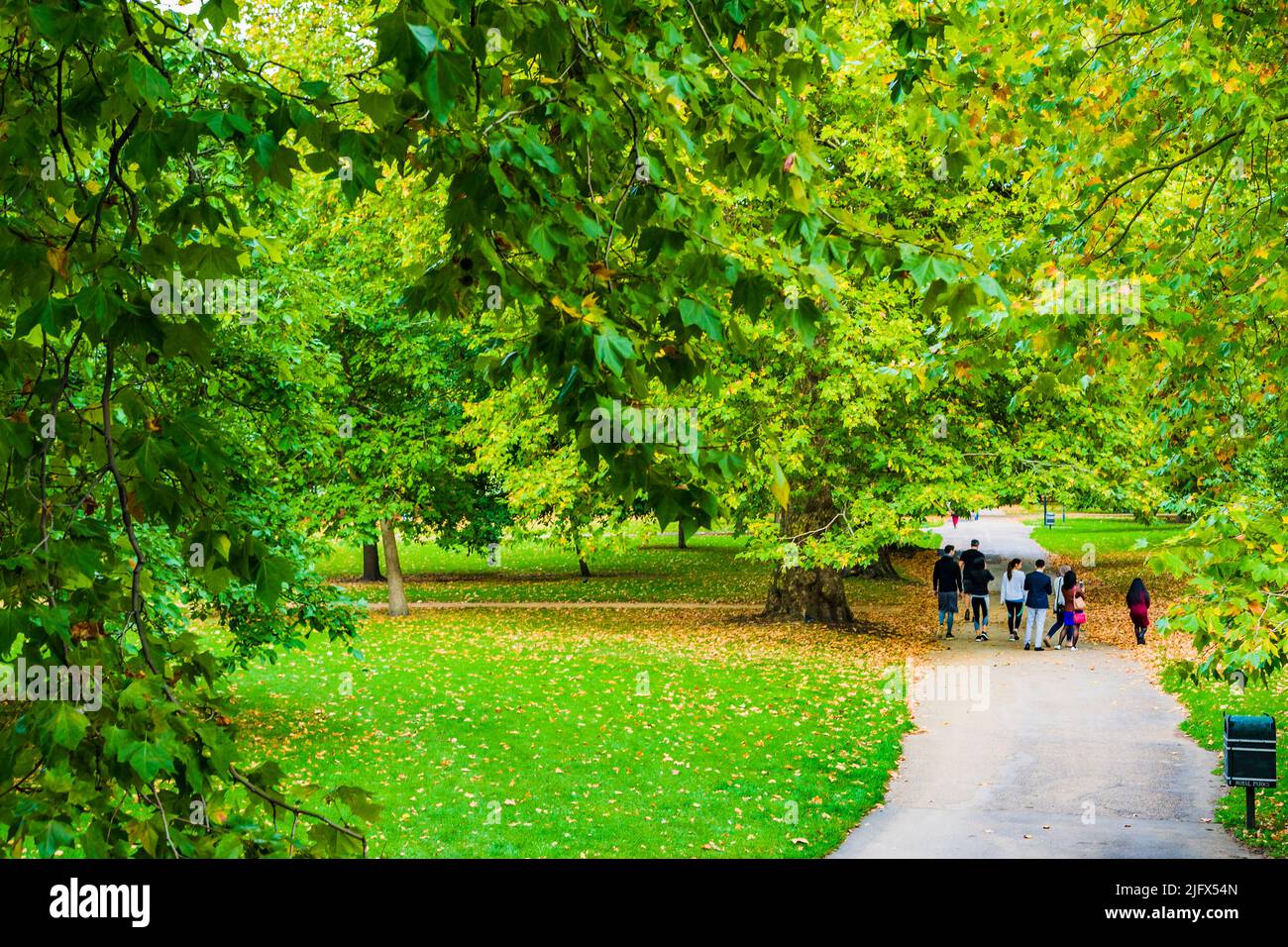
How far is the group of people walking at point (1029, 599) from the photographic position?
2112cm

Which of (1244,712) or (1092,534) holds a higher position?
(1092,534)

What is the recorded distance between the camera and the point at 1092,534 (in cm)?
6197

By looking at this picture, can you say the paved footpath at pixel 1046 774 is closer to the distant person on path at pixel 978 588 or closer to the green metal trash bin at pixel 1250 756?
the green metal trash bin at pixel 1250 756

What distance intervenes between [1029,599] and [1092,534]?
145ft

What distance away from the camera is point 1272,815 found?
1038 cm

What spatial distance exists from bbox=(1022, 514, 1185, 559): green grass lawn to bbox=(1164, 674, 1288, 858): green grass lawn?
57.3 ft

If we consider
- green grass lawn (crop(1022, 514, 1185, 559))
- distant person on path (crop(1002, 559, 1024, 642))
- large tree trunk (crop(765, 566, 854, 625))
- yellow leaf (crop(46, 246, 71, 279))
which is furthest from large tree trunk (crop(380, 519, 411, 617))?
yellow leaf (crop(46, 246, 71, 279))

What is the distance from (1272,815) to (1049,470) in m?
11.3

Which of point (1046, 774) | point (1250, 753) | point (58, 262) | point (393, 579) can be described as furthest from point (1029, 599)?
point (58, 262)

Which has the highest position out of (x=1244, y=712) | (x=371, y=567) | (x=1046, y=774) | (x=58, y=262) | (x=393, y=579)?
(x=58, y=262)

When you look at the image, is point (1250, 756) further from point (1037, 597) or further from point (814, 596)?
point (814, 596)

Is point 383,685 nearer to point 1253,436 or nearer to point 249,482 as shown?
point 249,482

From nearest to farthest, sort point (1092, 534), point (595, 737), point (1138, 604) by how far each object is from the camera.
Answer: point (595, 737)
point (1138, 604)
point (1092, 534)

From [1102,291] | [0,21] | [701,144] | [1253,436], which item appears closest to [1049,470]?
[1253,436]
